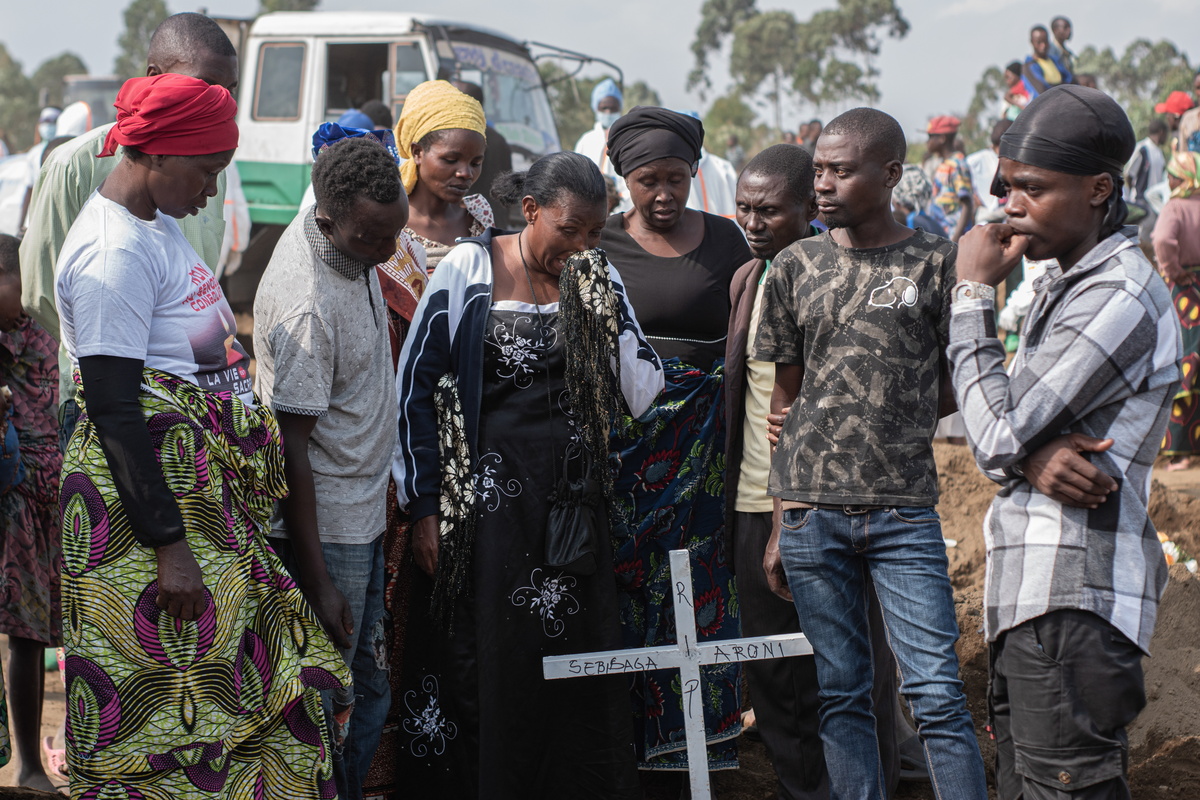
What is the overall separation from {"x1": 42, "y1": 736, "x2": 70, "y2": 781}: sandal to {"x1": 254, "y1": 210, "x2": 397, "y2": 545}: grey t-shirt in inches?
64.3

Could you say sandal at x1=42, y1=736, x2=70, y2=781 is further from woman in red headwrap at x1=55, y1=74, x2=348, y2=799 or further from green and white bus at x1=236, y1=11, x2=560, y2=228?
green and white bus at x1=236, y1=11, x2=560, y2=228

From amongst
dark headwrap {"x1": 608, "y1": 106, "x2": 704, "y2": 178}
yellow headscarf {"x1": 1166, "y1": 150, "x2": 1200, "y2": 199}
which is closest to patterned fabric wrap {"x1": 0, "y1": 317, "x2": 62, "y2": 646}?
dark headwrap {"x1": 608, "y1": 106, "x2": 704, "y2": 178}

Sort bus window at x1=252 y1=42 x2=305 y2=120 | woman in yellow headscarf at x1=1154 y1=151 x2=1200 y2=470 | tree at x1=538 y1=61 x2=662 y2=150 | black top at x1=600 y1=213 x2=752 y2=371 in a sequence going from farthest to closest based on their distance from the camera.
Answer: tree at x1=538 y1=61 x2=662 y2=150
bus window at x1=252 y1=42 x2=305 y2=120
woman in yellow headscarf at x1=1154 y1=151 x2=1200 y2=470
black top at x1=600 y1=213 x2=752 y2=371

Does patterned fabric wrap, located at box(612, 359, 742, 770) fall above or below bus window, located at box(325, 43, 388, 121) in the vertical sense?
below

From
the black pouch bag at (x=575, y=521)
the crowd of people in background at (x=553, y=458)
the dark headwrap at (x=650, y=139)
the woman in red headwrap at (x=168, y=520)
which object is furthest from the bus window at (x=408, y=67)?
the woman in red headwrap at (x=168, y=520)

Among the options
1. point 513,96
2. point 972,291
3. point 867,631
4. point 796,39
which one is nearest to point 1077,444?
point 972,291

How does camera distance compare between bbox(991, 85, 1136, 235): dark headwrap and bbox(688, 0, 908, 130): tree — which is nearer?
bbox(991, 85, 1136, 235): dark headwrap

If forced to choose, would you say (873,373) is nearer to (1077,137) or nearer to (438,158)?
(1077,137)

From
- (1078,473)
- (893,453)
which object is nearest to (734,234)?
(893,453)

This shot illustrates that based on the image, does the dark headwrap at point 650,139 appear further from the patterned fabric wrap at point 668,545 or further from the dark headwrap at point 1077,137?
the dark headwrap at point 1077,137

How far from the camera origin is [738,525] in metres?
3.17

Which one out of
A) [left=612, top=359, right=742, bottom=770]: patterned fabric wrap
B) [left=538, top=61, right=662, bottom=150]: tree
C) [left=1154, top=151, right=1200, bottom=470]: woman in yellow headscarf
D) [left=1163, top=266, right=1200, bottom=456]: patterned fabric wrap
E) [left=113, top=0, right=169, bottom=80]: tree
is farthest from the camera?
[left=113, top=0, right=169, bottom=80]: tree

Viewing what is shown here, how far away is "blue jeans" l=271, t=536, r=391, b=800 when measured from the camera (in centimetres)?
271

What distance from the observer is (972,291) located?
212 centimetres
